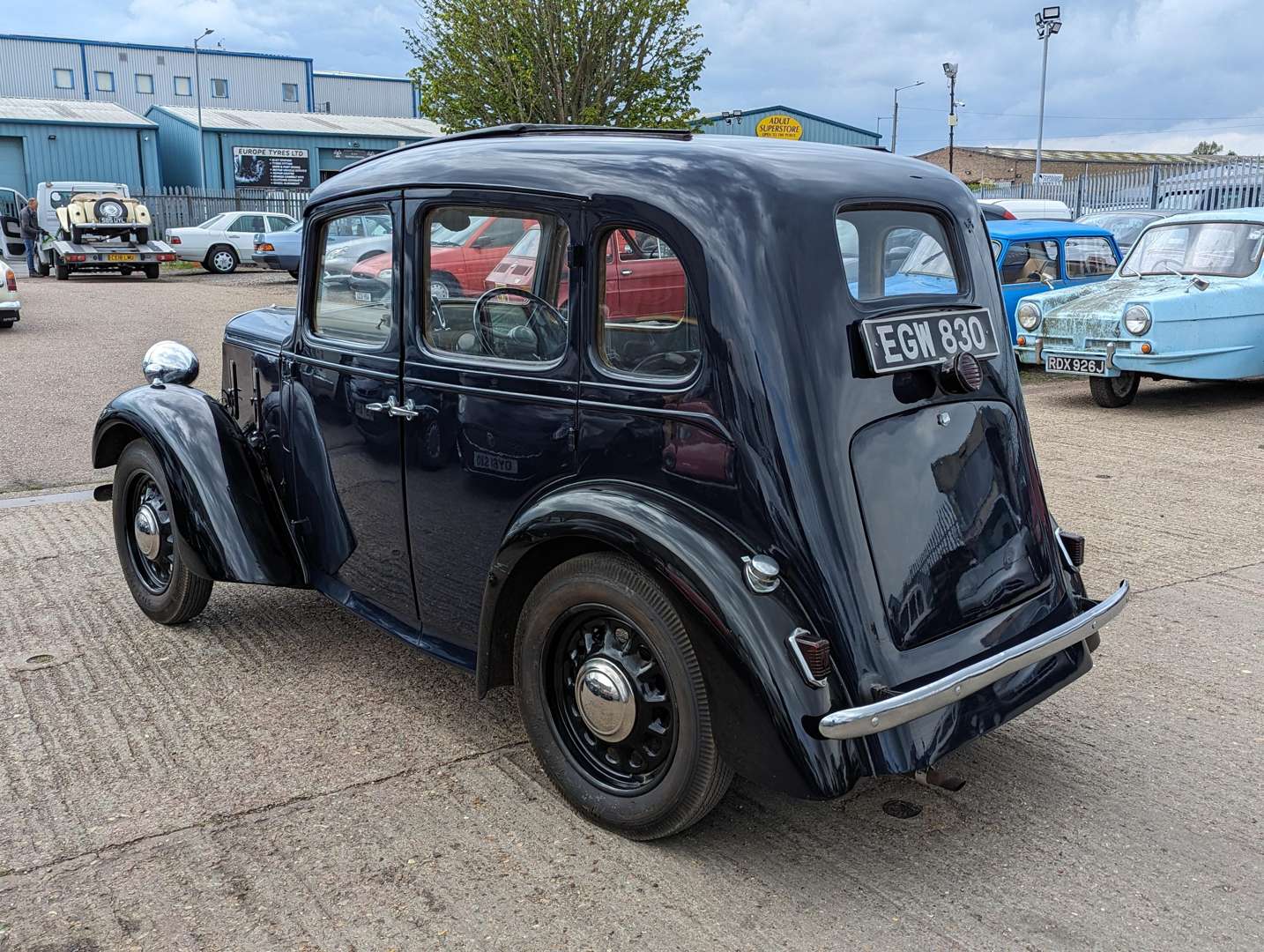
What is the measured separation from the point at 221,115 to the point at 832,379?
4456cm

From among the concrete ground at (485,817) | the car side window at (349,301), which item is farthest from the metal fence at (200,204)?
the car side window at (349,301)

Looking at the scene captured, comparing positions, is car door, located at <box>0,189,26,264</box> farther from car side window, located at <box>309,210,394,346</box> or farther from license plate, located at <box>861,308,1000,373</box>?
license plate, located at <box>861,308,1000,373</box>

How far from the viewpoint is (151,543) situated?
4434 millimetres

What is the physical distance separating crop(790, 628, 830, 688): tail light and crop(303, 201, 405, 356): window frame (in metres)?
1.66

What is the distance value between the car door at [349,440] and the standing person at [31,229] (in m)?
23.3

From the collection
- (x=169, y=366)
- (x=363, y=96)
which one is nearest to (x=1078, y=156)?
(x=363, y=96)

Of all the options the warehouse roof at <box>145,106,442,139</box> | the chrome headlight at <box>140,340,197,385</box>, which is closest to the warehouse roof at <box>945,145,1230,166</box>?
the warehouse roof at <box>145,106,442,139</box>

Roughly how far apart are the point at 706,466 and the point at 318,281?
1946 mm

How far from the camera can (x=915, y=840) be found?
302 cm

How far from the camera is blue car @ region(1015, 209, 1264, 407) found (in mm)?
9180

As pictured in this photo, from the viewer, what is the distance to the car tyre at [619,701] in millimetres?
2766

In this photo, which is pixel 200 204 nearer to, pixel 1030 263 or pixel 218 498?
pixel 1030 263

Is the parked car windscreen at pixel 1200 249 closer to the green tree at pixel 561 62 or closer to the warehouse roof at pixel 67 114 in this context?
the green tree at pixel 561 62

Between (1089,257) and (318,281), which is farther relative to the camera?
(1089,257)
